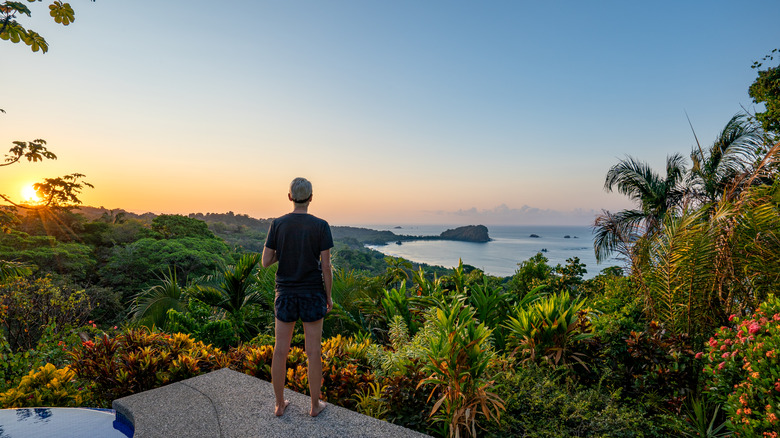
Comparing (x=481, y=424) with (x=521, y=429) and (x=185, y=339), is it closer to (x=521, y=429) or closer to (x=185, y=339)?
(x=521, y=429)

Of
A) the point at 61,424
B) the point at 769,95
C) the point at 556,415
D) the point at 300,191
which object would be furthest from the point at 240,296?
the point at 769,95

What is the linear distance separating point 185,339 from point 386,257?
12.7 feet

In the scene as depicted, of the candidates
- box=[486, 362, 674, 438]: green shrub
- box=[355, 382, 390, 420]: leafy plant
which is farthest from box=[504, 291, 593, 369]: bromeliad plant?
box=[355, 382, 390, 420]: leafy plant

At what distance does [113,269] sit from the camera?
1981 centimetres

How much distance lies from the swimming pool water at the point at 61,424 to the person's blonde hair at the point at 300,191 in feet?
7.95

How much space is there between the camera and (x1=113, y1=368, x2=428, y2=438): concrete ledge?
297 centimetres

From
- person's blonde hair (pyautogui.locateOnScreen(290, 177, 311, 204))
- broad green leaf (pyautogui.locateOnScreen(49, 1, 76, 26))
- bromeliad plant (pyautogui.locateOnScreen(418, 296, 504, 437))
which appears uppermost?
broad green leaf (pyautogui.locateOnScreen(49, 1, 76, 26))

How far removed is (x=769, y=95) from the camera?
958 centimetres

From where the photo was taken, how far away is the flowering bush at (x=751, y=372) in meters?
2.55

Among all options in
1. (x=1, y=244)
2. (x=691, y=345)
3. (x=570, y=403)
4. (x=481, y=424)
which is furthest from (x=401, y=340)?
(x=1, y=244)

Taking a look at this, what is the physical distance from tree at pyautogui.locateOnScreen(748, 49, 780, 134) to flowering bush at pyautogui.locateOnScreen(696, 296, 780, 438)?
943cm

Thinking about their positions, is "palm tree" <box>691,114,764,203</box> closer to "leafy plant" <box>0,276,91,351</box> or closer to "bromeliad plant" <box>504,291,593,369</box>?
"bromeliad plant" <box>504,291,593,369</box>

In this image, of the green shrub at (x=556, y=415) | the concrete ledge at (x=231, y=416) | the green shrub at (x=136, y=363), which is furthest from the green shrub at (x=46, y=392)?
the green shrub at (x=556, y=415)

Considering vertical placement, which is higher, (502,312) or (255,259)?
(255,259)
